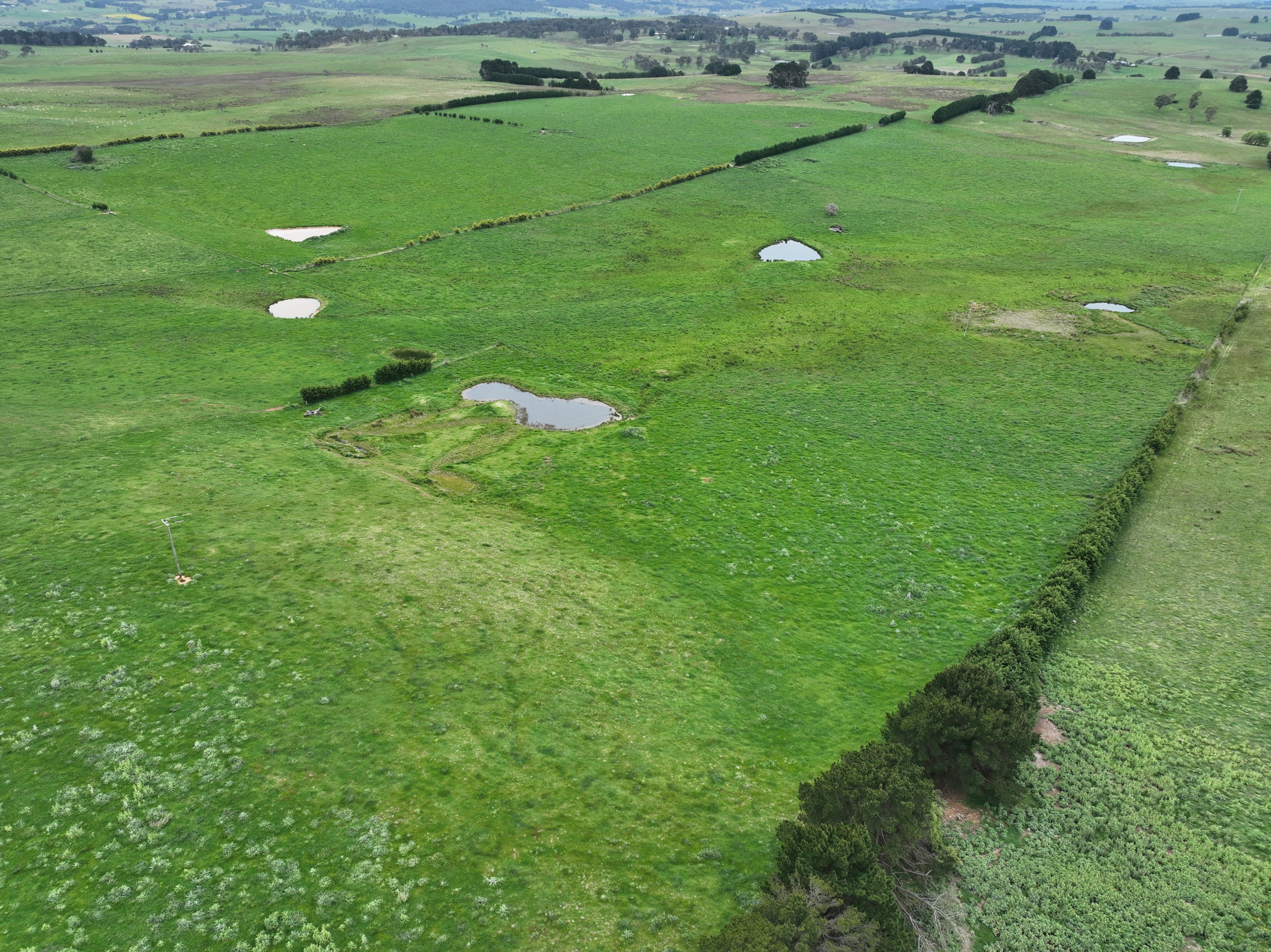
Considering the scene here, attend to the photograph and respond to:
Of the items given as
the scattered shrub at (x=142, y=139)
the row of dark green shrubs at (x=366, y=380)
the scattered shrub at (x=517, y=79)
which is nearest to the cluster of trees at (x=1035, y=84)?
the scattered shrub at (x=517, y=79)

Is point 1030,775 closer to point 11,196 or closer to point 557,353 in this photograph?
point 557,353

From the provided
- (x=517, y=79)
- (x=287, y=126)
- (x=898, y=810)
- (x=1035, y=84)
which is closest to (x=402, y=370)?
(x=898, y=810)

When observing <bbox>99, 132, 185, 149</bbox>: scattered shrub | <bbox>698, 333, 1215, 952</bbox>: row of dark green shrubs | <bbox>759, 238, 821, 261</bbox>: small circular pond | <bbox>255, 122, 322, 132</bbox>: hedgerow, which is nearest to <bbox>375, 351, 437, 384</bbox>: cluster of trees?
<bbox>698, 333, 1215, 952</bbox>: row of dark green shrubs

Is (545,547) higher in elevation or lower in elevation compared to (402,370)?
lower

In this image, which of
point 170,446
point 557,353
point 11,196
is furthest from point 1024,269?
point 11,196

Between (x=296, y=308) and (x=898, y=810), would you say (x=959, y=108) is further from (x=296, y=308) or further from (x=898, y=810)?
(x=898, y=810)

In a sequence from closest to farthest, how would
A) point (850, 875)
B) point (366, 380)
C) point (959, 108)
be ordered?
1. point (850, 875)
2. point (366, 380)
3. point (959, 108)

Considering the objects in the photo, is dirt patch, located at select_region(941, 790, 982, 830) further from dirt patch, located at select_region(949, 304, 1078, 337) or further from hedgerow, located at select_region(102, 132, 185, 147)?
hedgerow, located at select_region(102, 132, 185, 147)
